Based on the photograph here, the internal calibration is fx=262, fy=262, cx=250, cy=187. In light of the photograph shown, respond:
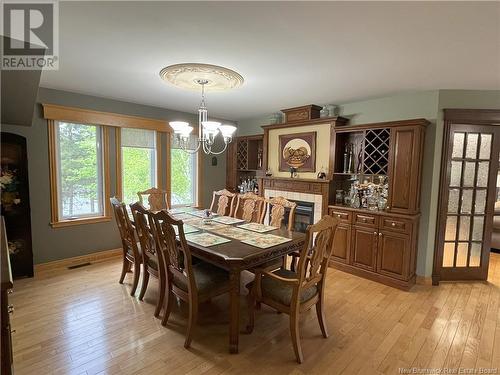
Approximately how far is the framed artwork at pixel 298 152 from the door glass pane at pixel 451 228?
1881mm

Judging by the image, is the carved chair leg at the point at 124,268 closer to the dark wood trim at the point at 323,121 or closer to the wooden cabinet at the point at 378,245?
the wooden cabinet at the point at 378,245

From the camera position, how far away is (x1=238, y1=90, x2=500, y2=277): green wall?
124 inches

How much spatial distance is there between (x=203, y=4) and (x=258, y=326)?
2.56m

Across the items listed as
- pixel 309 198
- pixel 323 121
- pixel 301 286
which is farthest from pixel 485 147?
pixel 301 286

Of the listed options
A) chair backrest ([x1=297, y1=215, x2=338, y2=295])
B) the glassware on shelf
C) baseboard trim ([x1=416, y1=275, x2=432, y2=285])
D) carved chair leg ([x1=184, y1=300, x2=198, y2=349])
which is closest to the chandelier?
chair backrest ([x1=297, y1=215, x2=338, y2=295])

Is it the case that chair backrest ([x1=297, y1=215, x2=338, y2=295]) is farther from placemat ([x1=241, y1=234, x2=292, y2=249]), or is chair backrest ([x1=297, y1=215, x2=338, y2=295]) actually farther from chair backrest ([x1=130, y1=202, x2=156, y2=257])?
chair backrest ([x1=130, y1=202, x2=156, y2=257])

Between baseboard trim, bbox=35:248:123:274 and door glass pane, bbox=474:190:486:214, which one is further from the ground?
door glass pane, bbox=474:190:486:214

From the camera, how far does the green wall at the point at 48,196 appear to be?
3.38 m

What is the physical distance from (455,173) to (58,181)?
5.24 m

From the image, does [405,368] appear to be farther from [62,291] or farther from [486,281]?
[62,291]

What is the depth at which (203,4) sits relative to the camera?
62.6 inches

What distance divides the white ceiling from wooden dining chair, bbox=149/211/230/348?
54.2 inches

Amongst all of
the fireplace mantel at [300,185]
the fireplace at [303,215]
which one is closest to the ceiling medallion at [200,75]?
the fireplace mantel at [300,185]

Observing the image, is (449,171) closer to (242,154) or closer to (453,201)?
(453,201)
